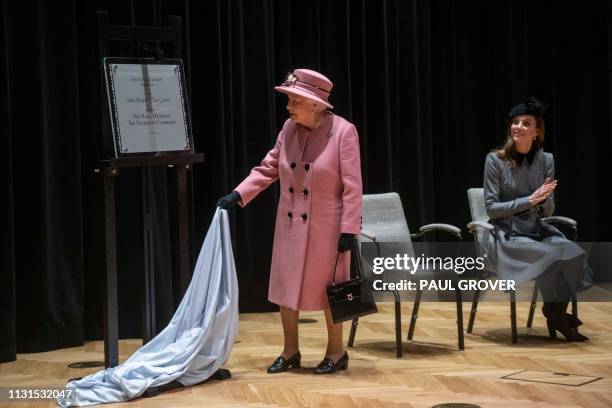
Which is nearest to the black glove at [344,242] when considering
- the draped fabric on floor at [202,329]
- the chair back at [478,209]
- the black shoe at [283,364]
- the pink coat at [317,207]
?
the pink coat at [317,207]

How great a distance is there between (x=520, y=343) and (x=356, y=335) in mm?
948

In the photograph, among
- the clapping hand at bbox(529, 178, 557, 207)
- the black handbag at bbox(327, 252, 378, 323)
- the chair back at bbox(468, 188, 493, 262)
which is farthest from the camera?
the chair back at bbox(468, 188, 493, 262)

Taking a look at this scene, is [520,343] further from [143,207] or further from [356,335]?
[143,207]

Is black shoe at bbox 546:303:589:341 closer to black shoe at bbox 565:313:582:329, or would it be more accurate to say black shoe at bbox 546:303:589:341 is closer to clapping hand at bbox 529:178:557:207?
black shoe at bbox 565:313:582:329

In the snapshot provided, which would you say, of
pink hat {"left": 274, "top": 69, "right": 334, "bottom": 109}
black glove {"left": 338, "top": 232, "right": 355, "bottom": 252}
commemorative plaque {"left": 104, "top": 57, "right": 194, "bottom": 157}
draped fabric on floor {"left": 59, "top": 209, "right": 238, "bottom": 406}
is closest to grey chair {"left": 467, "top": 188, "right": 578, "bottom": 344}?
black glove {"left": 338, "top": 232, "right": 355, "bottom": 252}

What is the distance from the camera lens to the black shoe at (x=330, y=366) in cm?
496

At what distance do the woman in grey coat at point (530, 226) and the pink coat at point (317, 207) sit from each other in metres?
1.24

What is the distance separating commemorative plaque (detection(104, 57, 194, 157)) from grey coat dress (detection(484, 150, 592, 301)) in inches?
73.7

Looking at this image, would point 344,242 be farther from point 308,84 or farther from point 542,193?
point 542,193

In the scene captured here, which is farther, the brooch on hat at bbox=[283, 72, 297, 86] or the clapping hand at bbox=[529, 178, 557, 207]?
the clapping hand at bbox=[529, 178, 557, 207]

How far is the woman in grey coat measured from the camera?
18.8 feet

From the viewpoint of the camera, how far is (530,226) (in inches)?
231

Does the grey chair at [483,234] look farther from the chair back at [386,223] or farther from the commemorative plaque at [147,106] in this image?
the commemorative plaque at [147,106]

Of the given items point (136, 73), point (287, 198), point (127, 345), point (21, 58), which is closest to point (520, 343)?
point (287, 198)
